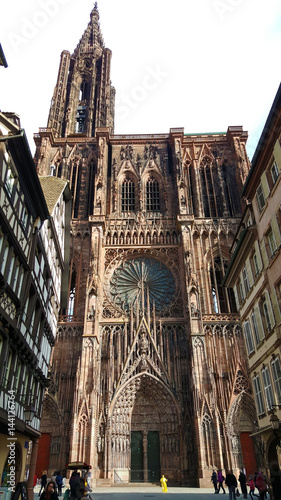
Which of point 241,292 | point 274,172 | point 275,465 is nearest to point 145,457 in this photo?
point 241,292

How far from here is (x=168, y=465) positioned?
2491cm

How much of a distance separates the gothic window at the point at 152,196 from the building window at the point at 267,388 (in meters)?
21.8

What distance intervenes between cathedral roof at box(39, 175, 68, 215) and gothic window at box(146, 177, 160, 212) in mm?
14493

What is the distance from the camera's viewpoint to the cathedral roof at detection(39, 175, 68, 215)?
19.2 metres

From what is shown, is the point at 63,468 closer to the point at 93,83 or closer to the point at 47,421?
the point at 47,421

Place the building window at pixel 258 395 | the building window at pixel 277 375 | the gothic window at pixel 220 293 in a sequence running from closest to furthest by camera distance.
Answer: the building window at pixel 277 375
the building window at pixel 258 395
the gothic window at pixel 220 293

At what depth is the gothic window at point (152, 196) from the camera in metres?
35.4

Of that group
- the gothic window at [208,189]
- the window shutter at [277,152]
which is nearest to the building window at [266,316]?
the window shutter at [277,152]

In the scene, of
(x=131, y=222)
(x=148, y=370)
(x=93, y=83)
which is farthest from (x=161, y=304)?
(x=93, y=83)

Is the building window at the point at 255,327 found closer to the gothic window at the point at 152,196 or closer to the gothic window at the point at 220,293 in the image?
the gothic window at the point at 220,293

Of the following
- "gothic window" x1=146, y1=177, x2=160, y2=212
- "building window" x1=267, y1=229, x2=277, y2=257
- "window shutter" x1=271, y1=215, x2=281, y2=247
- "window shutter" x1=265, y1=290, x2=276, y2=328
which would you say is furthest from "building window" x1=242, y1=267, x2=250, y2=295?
"gothic window" x1=146, y1=177, x2=160, y2=212

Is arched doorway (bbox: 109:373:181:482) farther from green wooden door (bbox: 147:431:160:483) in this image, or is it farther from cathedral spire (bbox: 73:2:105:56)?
cathedral spire (bbox: 73:2:105:56)

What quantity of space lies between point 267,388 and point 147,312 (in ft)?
49.4

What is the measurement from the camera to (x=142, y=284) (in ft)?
102
